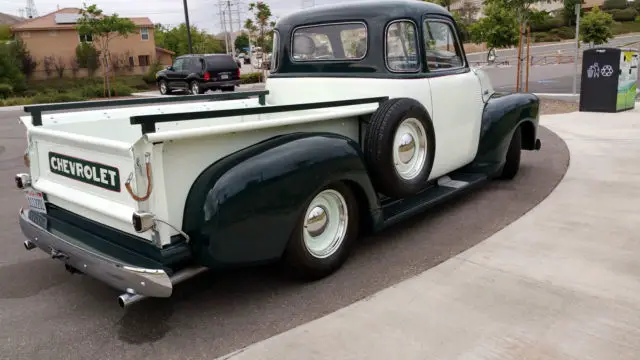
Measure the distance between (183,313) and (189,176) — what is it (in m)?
0.95

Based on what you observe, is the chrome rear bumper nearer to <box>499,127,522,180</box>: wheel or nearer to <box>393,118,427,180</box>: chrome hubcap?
<box>393,118,427,180</box>: chrome hubcap

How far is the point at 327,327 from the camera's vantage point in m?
3.03

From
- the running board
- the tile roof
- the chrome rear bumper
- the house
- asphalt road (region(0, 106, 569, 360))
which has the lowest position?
asphalt road (region(0, 106, 569, 360))

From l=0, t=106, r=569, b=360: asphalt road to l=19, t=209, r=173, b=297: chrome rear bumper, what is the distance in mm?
380

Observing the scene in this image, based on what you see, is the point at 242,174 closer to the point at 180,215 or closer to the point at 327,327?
the point at 180,215

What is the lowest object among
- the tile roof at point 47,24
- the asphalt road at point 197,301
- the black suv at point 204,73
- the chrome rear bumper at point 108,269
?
the asphalt road at point 197,301

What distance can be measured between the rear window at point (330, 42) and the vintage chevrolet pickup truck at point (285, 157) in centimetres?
1

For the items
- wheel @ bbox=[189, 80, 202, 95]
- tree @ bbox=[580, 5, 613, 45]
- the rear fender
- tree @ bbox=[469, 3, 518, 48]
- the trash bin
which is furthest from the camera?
tree @ bbox=[580, 5, 613, 45]

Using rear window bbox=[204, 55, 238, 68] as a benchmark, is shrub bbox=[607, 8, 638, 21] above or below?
above

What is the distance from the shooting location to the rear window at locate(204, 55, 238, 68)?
21922 mm

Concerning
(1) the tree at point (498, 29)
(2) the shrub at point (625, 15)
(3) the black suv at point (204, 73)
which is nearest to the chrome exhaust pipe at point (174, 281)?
(1) the tree at point (498, 29)

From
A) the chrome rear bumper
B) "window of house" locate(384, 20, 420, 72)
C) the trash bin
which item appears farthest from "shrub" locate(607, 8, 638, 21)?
the chrome rear bumper

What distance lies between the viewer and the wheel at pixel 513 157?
5.98 meters

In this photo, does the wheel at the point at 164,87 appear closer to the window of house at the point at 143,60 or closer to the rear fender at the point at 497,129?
the rear fender at the point at 497,129
